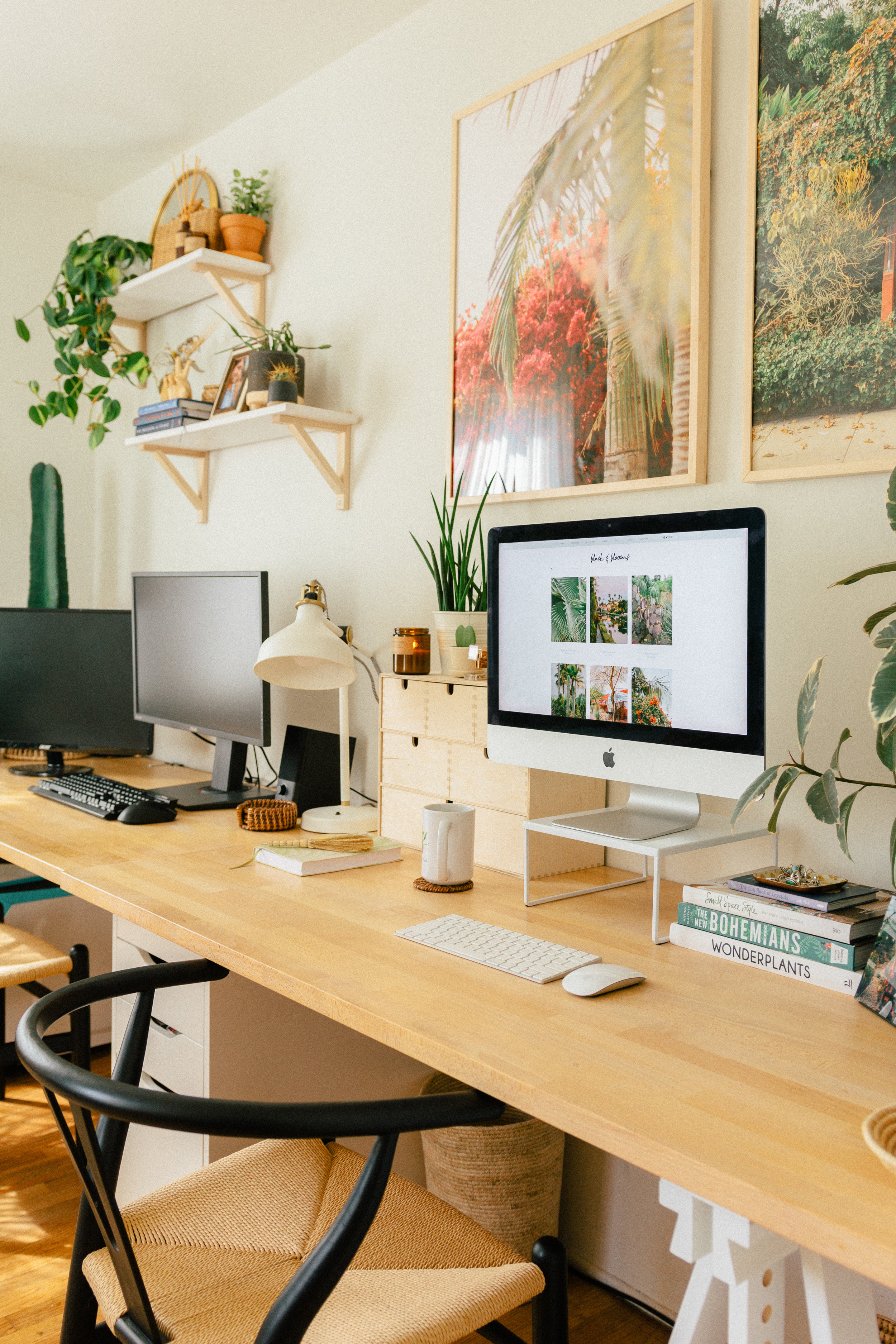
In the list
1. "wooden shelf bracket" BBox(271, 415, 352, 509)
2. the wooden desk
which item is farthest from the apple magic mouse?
"wooden shelf bracket" BBox(271, 415, 352, 509)

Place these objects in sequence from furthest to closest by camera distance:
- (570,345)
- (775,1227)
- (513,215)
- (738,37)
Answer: (513,215), (570,345), (738,37), (775,1227)

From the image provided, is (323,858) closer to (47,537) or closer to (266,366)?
(266,366)

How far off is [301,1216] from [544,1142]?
633mm

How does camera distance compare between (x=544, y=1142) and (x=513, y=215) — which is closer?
(x=544, y=1142)

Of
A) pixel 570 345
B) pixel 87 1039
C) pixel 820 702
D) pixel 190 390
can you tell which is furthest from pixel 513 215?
pixel 87 1039

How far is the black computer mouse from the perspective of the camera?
6.70ft

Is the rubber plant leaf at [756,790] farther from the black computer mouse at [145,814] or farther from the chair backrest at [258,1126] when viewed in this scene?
the black computer mouse at [145,814]

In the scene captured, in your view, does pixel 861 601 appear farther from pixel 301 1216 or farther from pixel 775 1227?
pixel 301 1216

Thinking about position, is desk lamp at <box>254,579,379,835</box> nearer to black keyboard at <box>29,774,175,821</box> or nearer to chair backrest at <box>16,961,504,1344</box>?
black keyboard at <box>29,774,175,821</box>

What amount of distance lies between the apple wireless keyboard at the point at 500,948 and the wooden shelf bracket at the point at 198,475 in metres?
1.85

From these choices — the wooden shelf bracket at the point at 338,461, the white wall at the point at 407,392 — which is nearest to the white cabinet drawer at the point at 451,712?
the white wall at the point at 407,392

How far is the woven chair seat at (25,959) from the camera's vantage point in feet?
6.09

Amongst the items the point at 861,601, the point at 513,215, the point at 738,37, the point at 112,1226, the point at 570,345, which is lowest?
the point at 112,1226

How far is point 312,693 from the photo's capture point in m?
2.48
